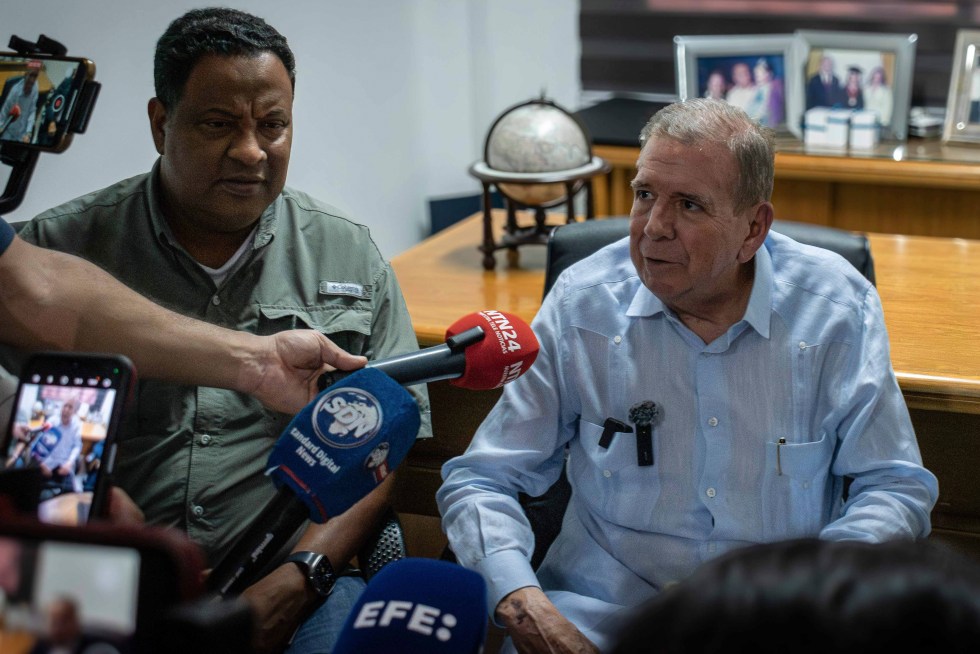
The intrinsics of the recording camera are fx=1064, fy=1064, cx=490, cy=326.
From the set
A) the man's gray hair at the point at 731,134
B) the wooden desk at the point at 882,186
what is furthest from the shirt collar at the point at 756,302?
the wooden desk at the point at 882,186

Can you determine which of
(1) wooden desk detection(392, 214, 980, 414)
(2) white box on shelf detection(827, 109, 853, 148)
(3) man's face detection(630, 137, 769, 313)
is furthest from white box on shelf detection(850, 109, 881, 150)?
(3) man's face detection(630, 137, 769, 313)

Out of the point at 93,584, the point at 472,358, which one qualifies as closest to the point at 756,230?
the point at 472,358

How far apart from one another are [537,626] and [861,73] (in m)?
2.75

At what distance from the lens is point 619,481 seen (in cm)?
163

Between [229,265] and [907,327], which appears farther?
[907,327]

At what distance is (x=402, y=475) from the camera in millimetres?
2193

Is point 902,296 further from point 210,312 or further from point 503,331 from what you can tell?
point 210,312

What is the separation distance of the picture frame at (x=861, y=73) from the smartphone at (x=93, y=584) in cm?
337

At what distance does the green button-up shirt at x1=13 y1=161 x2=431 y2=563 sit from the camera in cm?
155

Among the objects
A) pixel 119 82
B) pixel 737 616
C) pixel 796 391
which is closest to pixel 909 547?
pixel 737 616

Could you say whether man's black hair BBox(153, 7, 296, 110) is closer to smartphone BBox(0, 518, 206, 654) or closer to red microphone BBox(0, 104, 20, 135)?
red microphone BBox(0, 104, 20, 135)

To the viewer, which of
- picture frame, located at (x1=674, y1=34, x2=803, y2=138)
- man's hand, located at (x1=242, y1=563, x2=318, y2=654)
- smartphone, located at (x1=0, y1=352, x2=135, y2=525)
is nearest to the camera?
smartphone, located at (x1=0, y1=352, x2=135, y2=525)

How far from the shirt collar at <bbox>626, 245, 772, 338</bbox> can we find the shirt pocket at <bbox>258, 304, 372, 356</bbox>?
427mm

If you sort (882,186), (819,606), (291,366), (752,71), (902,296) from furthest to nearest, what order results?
(752,71)
(882,186)
(902,296)
(291,366)
(819,606)
